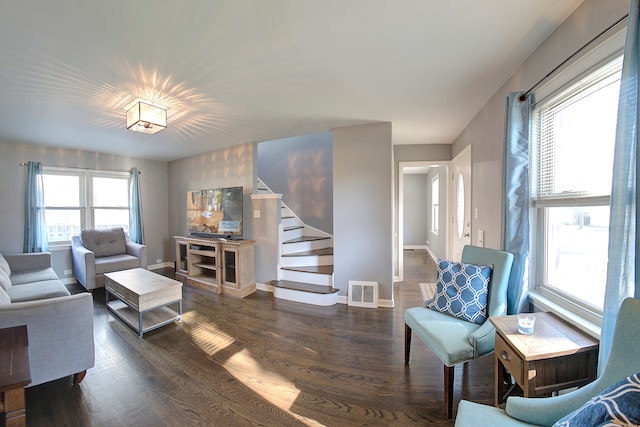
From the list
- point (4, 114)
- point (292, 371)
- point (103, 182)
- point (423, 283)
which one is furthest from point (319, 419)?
point (103, 182)

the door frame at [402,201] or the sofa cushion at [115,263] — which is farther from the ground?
the door frame at [402,201]

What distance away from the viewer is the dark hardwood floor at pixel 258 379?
156cm

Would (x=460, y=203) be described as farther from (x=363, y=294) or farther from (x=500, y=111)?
(x=363, y=294)

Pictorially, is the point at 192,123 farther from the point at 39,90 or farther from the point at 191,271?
the point at 191,271

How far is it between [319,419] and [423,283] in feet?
10.6

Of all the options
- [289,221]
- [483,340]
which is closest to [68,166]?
[289,221]

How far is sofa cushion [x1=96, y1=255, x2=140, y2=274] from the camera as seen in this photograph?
153 inches

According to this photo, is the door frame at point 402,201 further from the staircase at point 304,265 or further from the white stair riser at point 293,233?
the white stair riser at point 293,233

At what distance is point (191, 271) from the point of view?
4.30 m

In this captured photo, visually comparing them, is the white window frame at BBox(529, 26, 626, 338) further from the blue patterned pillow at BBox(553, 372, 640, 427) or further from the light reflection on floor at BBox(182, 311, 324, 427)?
the light reflection on floor at BBox(182, 311, 324, 427)

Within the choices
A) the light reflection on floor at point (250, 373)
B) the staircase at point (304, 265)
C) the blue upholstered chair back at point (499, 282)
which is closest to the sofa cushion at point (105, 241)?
the staircase at point (304, 265)

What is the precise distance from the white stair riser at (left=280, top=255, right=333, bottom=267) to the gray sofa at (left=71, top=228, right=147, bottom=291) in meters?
2.52

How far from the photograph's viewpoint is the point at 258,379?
1.89 meters

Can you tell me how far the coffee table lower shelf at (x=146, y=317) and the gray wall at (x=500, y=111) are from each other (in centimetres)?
341
